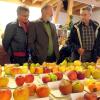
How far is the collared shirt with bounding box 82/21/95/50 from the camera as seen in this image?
3.02 meters

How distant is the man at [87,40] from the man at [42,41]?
12.0 inches

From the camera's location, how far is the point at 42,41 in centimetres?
293

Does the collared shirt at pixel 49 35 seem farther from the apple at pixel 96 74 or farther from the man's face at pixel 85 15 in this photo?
the apple at pixel 96 74

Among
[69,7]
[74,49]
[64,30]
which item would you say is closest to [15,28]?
[74,49]

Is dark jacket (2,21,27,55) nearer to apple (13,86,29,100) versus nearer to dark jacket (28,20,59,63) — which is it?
dark jacket (28,20,59,63)

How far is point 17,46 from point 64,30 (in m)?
2.07

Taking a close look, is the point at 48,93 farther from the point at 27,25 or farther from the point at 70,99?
the point at 27,25

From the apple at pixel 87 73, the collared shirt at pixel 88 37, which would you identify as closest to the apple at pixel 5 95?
the apple at pixel 87 73

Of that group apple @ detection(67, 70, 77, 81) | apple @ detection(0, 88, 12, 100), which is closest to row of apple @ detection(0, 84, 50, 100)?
apple @ detection(0, 88, 12, 100)

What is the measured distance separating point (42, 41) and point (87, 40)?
2.02ft

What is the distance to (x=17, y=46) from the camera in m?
2.96

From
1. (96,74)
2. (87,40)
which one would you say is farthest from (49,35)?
(96,74)

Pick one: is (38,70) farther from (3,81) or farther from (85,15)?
(85,15)

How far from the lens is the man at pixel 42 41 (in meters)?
2.92
